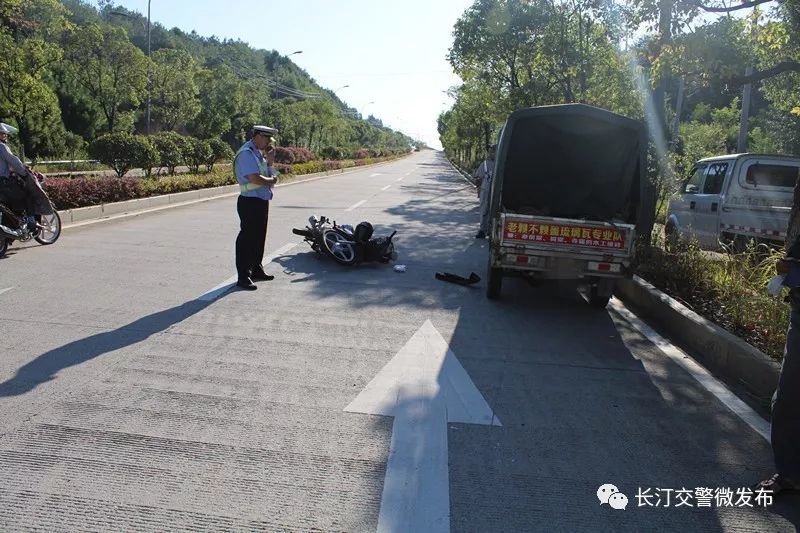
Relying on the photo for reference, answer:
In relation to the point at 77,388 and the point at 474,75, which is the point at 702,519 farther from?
the point at 474,75

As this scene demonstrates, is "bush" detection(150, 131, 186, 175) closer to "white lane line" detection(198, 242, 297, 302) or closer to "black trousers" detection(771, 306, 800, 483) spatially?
"white lane line" detection(198, 242, 297, 302)

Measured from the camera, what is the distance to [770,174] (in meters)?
9.85

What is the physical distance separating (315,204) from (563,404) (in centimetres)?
1339

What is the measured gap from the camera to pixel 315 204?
16.9 meters

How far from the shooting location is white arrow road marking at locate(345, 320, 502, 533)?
2859mm

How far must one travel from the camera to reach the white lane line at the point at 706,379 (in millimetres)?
4098

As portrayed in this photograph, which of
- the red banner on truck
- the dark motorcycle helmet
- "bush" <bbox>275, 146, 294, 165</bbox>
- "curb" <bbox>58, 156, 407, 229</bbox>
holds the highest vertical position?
"bush" <bbox>275, 146, 294, 165</bbox>

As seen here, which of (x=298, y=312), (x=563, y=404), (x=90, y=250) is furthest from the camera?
(x=90, y=250)

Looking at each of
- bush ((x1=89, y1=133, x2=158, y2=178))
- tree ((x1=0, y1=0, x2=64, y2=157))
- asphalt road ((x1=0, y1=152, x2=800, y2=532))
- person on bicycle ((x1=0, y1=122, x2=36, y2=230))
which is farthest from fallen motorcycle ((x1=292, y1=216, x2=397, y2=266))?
tree ((x1=0, y1=0, x2=64, y2=157))

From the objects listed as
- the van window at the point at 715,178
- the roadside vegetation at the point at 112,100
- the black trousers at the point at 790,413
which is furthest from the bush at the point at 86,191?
the van window at the point at 715,178

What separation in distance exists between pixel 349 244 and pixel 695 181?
7.04 metres

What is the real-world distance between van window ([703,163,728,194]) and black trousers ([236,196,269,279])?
763 centimetres

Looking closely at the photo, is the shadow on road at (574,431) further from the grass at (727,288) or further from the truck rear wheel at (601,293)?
the grass at (727,288)

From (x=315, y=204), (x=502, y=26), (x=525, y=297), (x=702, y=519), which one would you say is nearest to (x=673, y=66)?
(x=525, y=297)
